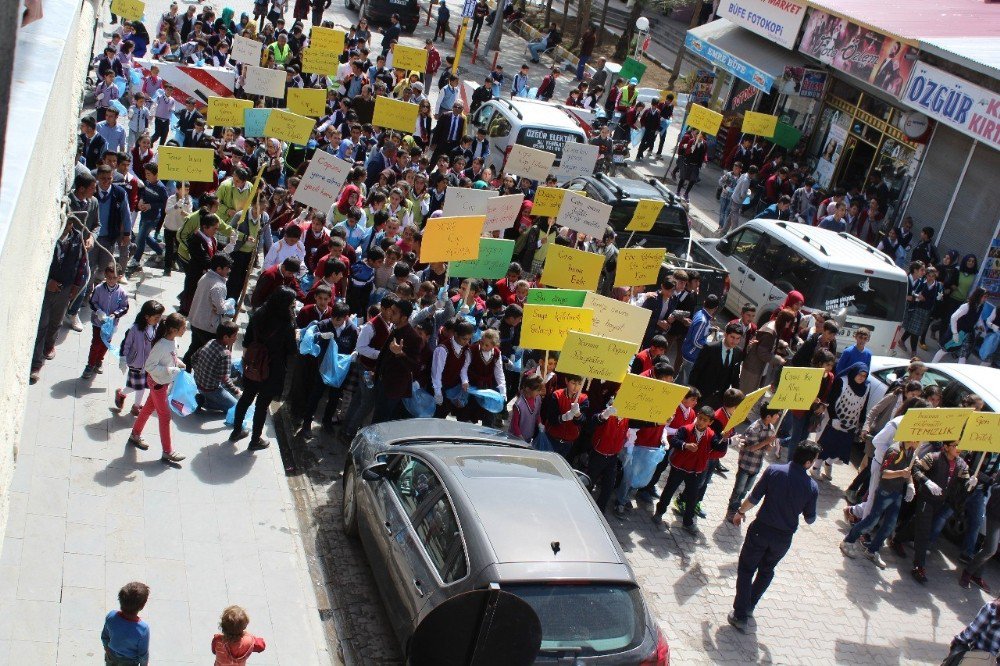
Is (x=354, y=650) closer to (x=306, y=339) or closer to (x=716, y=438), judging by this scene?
(x=306, y=339)

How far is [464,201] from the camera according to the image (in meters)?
13.0

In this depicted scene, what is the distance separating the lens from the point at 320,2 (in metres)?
30.5

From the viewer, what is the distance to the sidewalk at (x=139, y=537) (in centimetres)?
676

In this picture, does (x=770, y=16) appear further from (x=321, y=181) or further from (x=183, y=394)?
(x=183, y=394)

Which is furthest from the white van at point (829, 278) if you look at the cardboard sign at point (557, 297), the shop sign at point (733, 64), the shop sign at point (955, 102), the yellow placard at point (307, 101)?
the shop sign at point (733, 64)

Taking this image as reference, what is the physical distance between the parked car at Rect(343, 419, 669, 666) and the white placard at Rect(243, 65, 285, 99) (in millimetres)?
9888

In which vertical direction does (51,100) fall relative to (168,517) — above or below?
above

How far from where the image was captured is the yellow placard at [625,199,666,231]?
15.1 metres

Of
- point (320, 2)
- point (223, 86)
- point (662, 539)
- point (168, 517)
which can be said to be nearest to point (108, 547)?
point (168, 517)

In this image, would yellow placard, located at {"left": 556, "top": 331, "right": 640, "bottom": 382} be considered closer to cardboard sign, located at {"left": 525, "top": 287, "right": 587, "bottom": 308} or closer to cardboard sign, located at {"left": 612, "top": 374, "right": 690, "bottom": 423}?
cardboard sign, located at {"left": 612, "top": 374, "right": 690, "bottom": 423}

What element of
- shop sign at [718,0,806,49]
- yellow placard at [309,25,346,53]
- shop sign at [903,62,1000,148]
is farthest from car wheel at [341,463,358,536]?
shop sign at [718,0,806,49]

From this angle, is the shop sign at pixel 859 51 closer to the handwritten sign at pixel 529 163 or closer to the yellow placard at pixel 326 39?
the handwritten sign at pixel 529 163

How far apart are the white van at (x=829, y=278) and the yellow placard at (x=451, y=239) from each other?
438 centimetres

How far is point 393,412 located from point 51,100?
4542 millimetres
